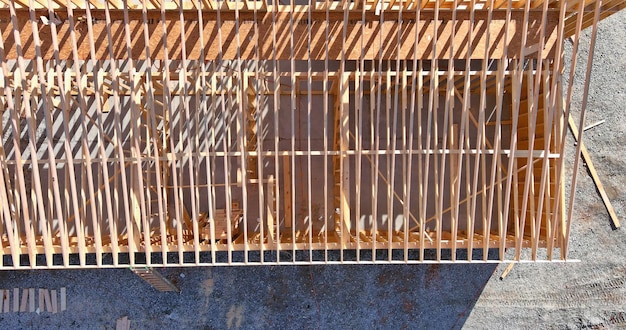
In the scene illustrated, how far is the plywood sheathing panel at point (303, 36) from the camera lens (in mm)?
6637

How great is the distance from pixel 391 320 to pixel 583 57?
7938mm

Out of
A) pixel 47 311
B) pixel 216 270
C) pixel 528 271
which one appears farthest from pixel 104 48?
pixel 528 271

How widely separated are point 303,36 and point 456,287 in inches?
269

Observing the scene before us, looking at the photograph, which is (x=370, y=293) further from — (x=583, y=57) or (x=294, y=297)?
(x=583, y=57)

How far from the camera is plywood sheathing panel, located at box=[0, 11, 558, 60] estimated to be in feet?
21.8

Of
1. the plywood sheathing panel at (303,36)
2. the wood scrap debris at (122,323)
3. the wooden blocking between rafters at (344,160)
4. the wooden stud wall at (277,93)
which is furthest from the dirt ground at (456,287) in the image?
the plywood sheathing panel at (303,36)

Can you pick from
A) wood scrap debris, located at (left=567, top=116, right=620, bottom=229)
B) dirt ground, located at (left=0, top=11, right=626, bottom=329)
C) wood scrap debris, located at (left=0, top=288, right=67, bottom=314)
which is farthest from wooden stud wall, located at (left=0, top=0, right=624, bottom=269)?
wood scrap debris, located at (left=567, top=116, right=620, bottom=229)

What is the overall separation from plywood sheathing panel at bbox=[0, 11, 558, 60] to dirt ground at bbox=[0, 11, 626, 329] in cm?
401

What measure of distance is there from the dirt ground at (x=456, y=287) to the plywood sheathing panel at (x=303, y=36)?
401 centimetres

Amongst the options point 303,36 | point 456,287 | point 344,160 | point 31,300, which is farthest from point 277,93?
point 31,300

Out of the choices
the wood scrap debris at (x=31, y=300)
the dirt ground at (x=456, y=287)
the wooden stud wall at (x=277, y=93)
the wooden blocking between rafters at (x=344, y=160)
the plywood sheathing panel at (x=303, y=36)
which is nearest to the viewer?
the wooden stud wall at (x=277, y=93)

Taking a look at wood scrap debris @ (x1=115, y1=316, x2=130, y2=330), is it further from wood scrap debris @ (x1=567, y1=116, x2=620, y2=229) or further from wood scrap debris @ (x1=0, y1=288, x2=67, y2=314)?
wood scrap debris @ (x1=567, y1=116, x2=620, y2=229)

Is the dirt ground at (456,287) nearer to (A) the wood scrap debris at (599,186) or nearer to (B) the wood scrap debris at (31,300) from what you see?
(A) the wood scrap debris at (599,186)

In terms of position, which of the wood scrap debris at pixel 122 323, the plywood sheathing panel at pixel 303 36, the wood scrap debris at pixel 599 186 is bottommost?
the wood scrap debris at pixel 122 323
